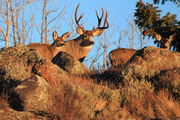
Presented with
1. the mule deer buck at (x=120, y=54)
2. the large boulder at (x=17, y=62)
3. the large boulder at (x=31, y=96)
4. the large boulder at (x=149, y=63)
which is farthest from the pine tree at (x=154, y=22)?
the large boulder at (x=31, y=96)

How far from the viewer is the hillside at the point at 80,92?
687cm

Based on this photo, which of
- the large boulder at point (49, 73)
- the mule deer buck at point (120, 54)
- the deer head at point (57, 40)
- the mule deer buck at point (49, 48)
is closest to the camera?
the large boulder at point (49, 73)

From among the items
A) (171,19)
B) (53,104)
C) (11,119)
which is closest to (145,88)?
(53,104)

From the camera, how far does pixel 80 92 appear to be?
753 centimetres

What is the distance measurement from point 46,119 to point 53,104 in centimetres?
30

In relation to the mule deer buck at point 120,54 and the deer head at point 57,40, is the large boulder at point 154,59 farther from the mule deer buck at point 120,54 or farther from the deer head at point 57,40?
the deer head at point 57,40

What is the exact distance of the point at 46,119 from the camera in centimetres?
678

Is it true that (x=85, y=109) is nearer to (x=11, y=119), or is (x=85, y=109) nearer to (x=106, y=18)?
(x=11, y=119)

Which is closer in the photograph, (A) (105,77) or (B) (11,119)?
(B) (11,119)

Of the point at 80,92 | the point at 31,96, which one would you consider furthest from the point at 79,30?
the point at 31,96

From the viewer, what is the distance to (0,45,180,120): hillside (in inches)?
270

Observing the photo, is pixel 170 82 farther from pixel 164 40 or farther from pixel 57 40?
pixel 164 40

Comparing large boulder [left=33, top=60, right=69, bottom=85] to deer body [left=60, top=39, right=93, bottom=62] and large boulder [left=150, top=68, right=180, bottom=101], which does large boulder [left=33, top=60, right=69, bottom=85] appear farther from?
deer body [left=60, top=39, right=93, bottom=62]

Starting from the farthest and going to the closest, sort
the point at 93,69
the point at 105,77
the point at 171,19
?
the point at 171,19 < the point at 93,69 < the point at 105,77
